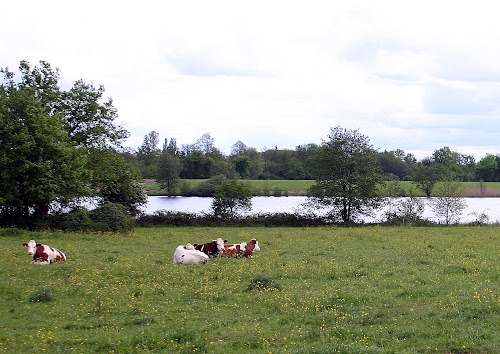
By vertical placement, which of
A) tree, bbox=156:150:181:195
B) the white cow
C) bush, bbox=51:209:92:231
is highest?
tree, bbox=156:150:181:195

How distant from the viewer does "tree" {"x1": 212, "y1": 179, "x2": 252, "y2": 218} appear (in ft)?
147

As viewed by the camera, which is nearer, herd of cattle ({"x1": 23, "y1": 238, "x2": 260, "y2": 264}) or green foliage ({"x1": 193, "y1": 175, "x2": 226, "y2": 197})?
herd of cattle ({"x1": 23, "y1": 238, "x2": 260, "y2": 264})

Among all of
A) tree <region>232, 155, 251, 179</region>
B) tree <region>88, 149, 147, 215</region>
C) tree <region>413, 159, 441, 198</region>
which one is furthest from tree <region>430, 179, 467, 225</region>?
tree <region>232, 155, 251, 179</region>

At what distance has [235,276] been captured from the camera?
14328mm

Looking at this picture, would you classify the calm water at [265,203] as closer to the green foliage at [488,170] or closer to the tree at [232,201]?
the tree at [232,201]

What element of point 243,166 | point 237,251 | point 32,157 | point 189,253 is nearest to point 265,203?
point 243,166

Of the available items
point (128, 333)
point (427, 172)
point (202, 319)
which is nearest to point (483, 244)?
point (202, 319)

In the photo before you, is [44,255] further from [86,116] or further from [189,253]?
[86,116]

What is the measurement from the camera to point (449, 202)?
47.1 metres

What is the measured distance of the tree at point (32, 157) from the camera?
92.8ft

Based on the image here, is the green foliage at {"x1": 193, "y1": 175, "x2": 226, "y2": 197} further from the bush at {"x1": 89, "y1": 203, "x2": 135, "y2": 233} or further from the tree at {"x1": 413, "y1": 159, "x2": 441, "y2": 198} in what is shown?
the bush at {"x1": 89, "y1": 203, "x2": 135, "y2": 233}

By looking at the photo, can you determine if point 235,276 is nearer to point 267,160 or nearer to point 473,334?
point 473,334

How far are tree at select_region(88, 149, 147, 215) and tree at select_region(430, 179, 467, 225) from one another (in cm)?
2927

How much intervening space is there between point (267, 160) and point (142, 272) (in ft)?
357
